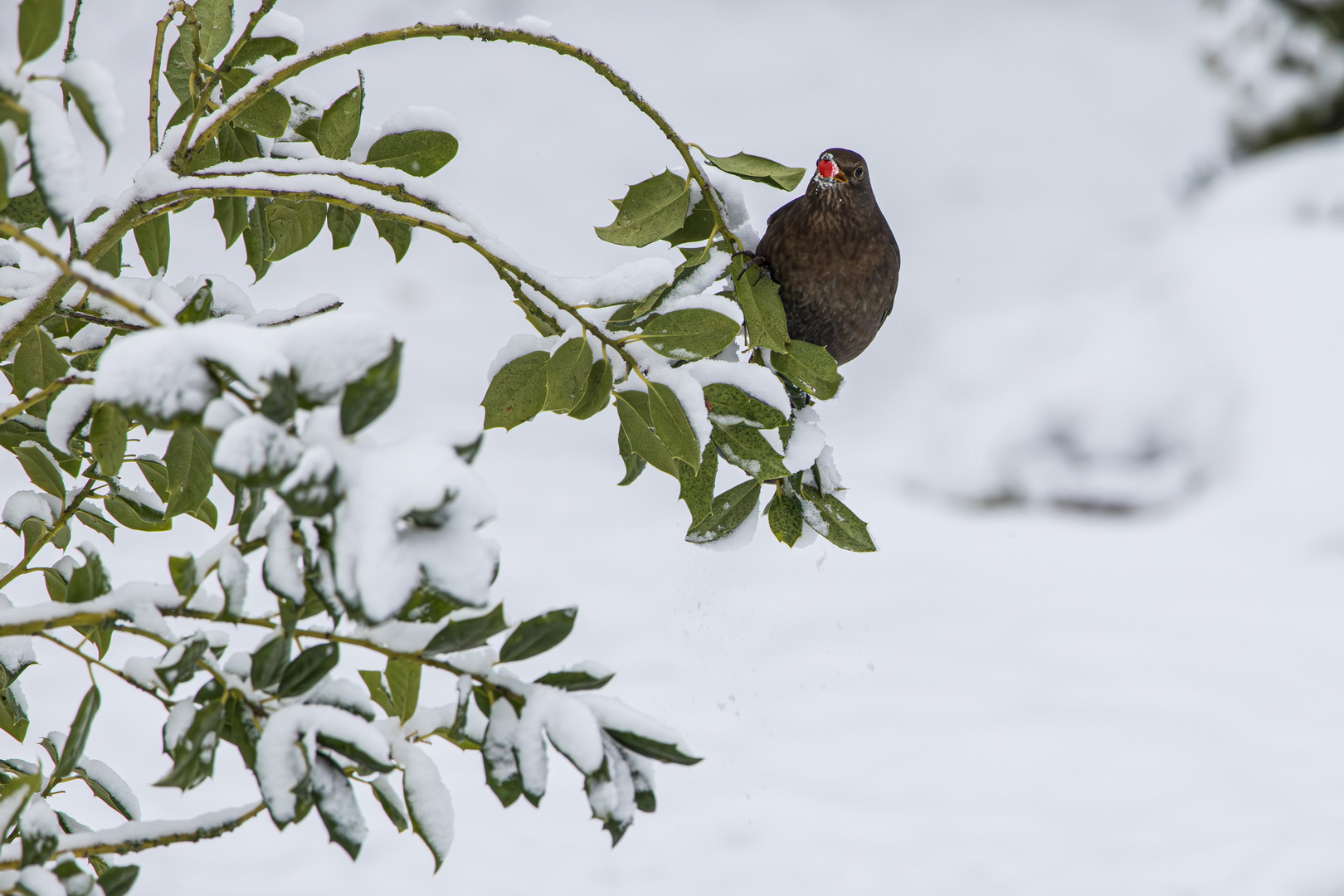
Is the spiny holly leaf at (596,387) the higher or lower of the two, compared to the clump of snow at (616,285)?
lower

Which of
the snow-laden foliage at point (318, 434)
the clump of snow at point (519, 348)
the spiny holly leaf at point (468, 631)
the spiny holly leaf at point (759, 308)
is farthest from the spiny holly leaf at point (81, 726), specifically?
the spiny holly leaf at point (759, 308)

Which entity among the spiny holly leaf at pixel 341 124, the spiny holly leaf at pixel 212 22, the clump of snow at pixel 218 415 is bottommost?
the clump of snow at pixel 218 415

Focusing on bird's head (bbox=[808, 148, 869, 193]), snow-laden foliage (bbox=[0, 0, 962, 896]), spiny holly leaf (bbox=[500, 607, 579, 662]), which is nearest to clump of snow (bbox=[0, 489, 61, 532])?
snow-laden foliage (bbox=[0, 0, 962, 896])

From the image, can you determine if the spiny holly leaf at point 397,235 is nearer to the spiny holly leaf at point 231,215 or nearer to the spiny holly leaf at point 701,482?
the spiny holly leaf at point 231,215

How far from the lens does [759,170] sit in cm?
55

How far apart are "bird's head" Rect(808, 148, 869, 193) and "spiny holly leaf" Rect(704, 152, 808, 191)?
0.06 metres

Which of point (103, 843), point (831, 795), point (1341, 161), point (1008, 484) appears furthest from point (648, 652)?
point (1341, 161)

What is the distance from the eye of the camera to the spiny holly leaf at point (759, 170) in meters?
0.55

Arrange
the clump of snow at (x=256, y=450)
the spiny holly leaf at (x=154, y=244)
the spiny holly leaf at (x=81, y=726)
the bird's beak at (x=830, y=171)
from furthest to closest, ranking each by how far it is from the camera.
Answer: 1. the bird's beak at (x=830, y=171)
2. the spiny holly leaf at (x=154, y=244)
3. the spiny holly leaf at (x=81, y=726)
4. the clump of snow at (x=256, y=450)

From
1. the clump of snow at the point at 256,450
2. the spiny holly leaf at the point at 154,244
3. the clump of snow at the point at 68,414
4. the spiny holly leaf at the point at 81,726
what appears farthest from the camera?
the spiny holly leaf at the point at 154,244

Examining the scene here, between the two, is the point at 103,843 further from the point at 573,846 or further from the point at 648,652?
the point at 648,652

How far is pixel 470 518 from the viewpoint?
267 mm

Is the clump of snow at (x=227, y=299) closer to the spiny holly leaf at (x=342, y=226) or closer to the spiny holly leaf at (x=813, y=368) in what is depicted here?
the spiny holly leaf at (x=342, y=226)

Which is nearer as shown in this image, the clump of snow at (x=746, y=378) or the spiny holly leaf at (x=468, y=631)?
the spiny holly leaf at (x=468, y=631)
